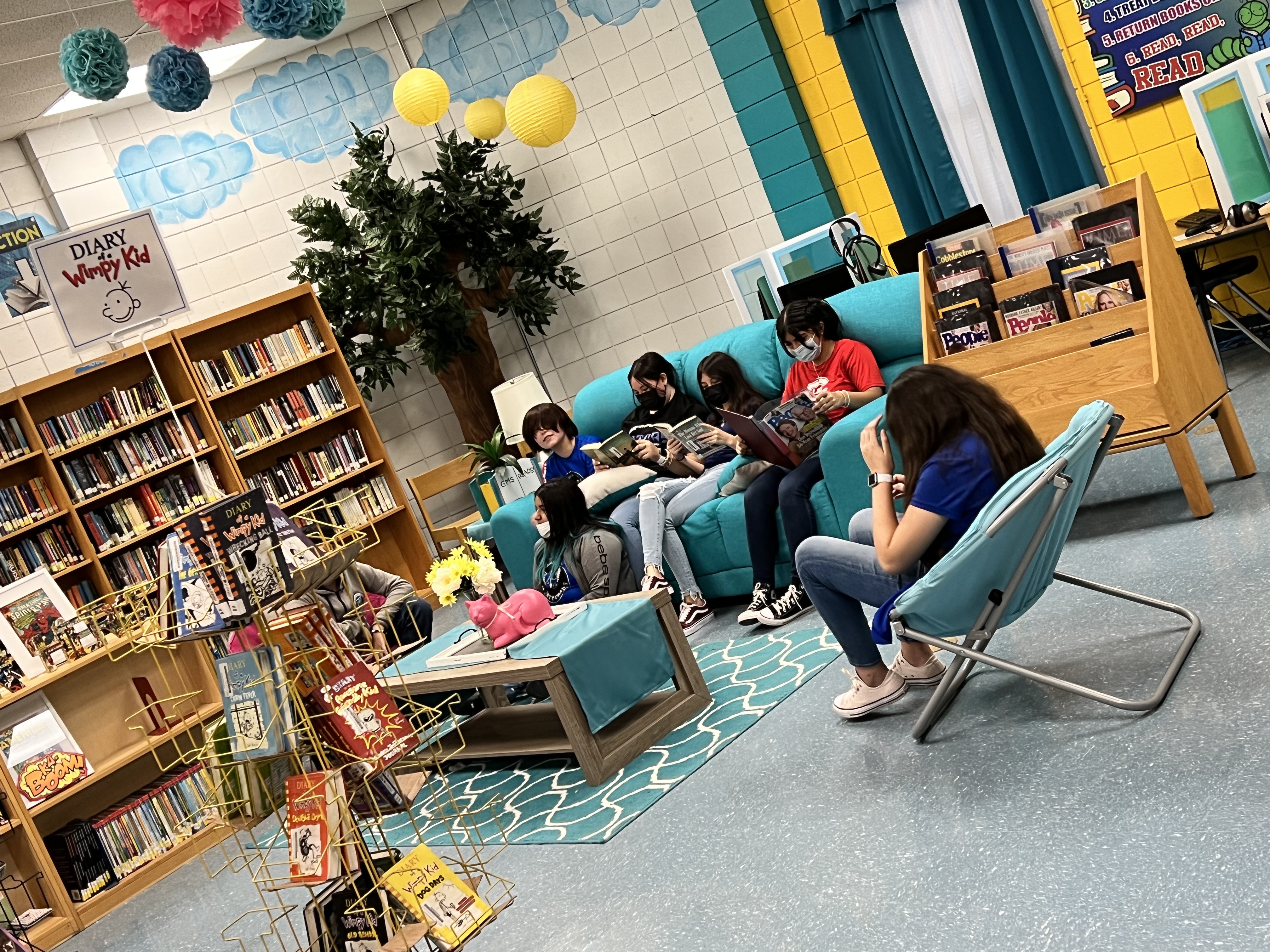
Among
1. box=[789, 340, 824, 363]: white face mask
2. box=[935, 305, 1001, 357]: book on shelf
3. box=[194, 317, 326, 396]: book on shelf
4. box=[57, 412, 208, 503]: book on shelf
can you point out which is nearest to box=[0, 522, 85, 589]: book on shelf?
box=[57, 412, 208, 503]: book on shelf

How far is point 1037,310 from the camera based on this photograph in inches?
153

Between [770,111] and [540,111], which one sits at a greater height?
[540,111]

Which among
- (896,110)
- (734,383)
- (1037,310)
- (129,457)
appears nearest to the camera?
(1037,310)

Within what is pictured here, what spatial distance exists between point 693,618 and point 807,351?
1.19 metres

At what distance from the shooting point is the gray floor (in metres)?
2.00

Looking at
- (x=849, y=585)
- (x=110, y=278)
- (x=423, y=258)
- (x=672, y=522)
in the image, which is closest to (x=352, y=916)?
(x=849, y=585)

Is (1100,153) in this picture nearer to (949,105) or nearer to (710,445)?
(949,105)

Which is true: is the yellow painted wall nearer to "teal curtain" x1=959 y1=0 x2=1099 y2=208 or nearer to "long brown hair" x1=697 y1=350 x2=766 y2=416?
"teal curtain" x1=959 y1=0 x2=1099 y2=208

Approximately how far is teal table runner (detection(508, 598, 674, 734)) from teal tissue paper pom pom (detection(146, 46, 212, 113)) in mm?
2717

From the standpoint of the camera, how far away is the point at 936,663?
323cm

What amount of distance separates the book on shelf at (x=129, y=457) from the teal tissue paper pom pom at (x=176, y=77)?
1.88 m

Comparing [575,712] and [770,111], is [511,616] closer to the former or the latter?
[575,712]

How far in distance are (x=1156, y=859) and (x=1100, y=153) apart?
454 cm

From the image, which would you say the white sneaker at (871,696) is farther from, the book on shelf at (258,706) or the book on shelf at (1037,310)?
the book on shelf at (258,706)
